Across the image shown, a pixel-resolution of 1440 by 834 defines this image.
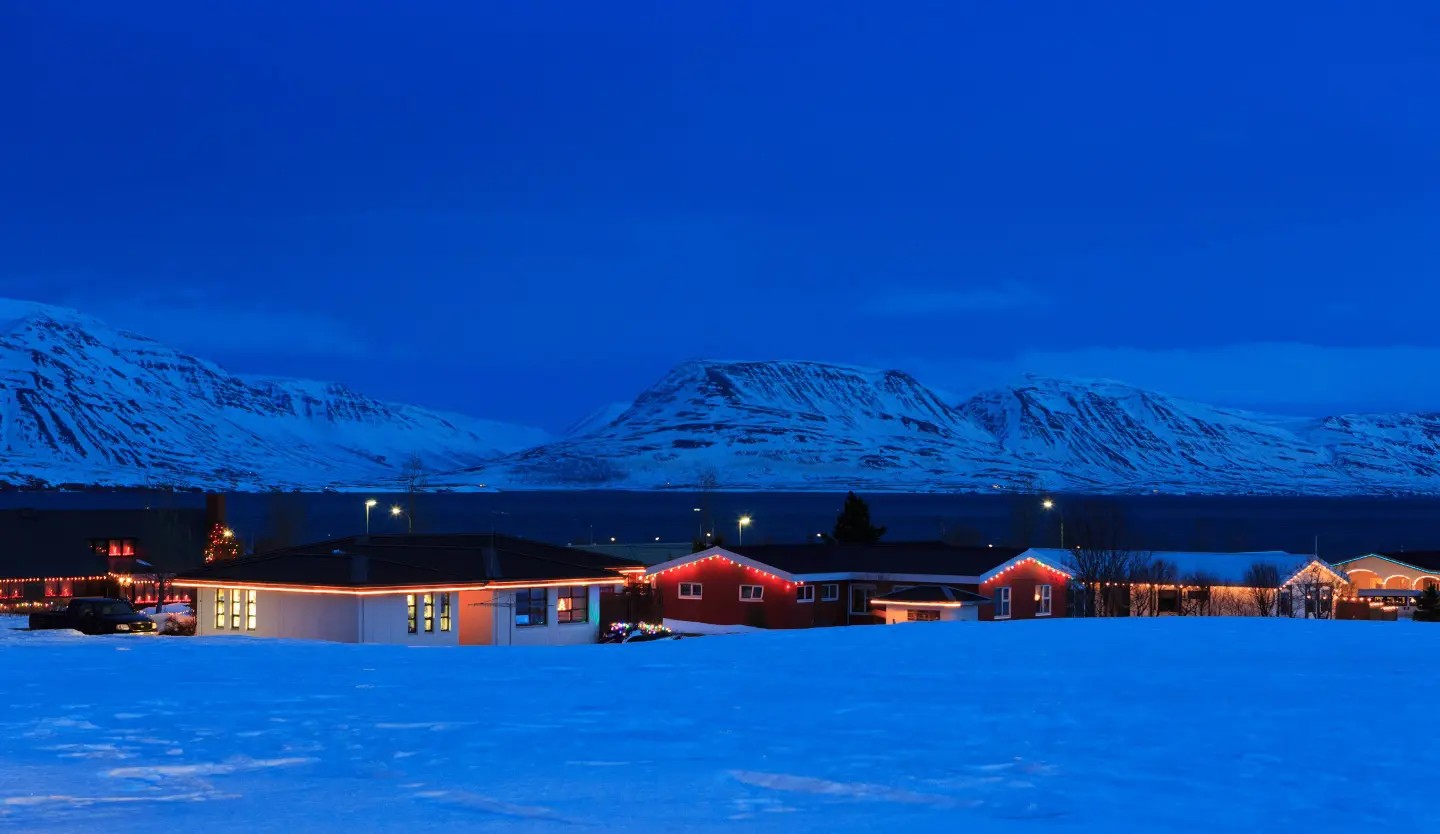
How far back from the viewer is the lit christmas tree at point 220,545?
7625 centimetres

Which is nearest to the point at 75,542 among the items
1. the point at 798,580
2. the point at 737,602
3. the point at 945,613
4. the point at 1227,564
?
the point at 737,602

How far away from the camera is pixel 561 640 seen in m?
41.2

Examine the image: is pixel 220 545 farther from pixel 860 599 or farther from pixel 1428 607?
pixel 1428 607

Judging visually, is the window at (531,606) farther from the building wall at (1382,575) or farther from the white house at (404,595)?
the building wall at (1382,575)

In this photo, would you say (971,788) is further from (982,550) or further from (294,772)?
(982,550)

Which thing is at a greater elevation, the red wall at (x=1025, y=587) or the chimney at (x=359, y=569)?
the chimney at (x=359, y=569)

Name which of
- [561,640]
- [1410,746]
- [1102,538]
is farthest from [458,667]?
[1102,538]

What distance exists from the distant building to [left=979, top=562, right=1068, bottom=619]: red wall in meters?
39.8

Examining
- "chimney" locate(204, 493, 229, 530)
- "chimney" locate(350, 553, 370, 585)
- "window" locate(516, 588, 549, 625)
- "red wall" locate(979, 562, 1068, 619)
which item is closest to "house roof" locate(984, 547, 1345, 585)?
"red wall" locate(979, 562, 1068, 619)

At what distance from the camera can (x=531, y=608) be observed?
40375 millimetres

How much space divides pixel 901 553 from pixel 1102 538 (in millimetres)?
36907

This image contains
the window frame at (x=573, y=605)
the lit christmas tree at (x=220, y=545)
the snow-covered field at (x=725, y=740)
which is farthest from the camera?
the lit christmas tree at (x=220, y=545)

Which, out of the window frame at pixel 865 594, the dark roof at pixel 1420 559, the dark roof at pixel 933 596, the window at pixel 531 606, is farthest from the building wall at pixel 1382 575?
the window at pixel 531 606

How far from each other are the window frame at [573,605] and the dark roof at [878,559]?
12.2 meters
